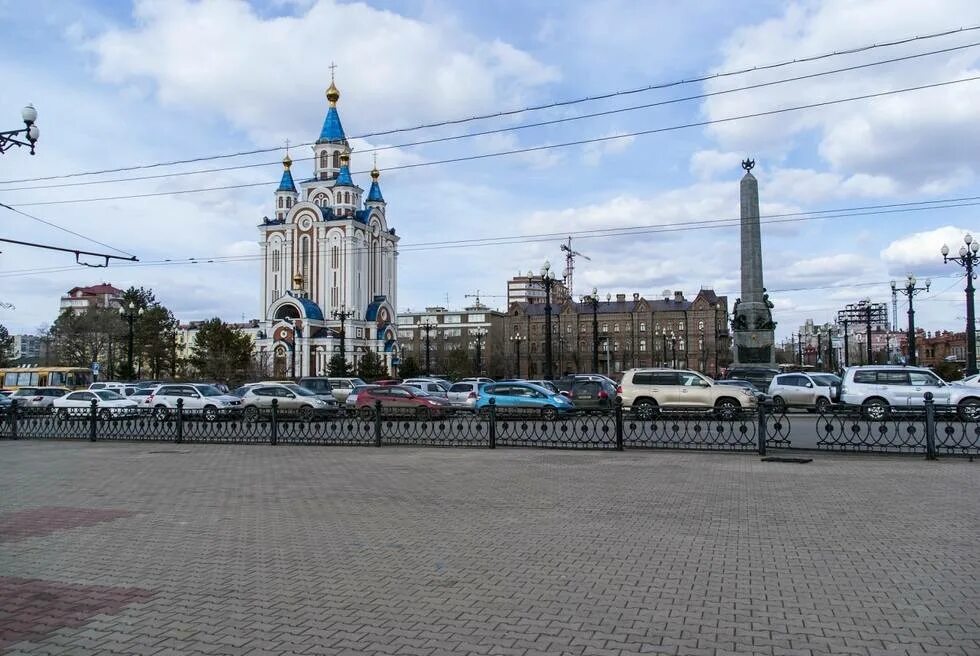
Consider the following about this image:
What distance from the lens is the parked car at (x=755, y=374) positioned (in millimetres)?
31734

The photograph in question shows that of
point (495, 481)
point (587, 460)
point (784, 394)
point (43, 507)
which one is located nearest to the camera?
point (43, 507)

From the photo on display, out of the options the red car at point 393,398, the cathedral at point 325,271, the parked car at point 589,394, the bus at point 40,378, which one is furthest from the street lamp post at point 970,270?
the cathedral at point 325,271

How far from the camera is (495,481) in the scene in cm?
1148

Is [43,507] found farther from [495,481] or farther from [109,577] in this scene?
[495,481]

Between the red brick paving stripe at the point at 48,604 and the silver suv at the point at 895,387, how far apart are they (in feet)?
65.3

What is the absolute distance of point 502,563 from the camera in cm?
645

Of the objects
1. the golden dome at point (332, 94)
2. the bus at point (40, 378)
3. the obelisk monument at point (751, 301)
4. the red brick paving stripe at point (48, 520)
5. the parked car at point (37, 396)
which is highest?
the golden dome at point (332, 94)

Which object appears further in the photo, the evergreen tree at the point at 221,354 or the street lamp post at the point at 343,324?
the evergreen tree at the point at 221,354

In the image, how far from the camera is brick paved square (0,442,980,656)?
4656mm

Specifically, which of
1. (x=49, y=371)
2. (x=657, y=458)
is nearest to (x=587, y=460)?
(x=657, y=458)

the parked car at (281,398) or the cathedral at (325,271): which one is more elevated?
the cathedral at (325,271)

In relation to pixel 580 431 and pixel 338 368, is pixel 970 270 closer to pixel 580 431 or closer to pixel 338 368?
pixel 580 431

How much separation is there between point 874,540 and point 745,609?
2810mm

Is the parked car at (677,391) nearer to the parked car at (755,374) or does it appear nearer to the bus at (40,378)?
the parked car at (755,374)
